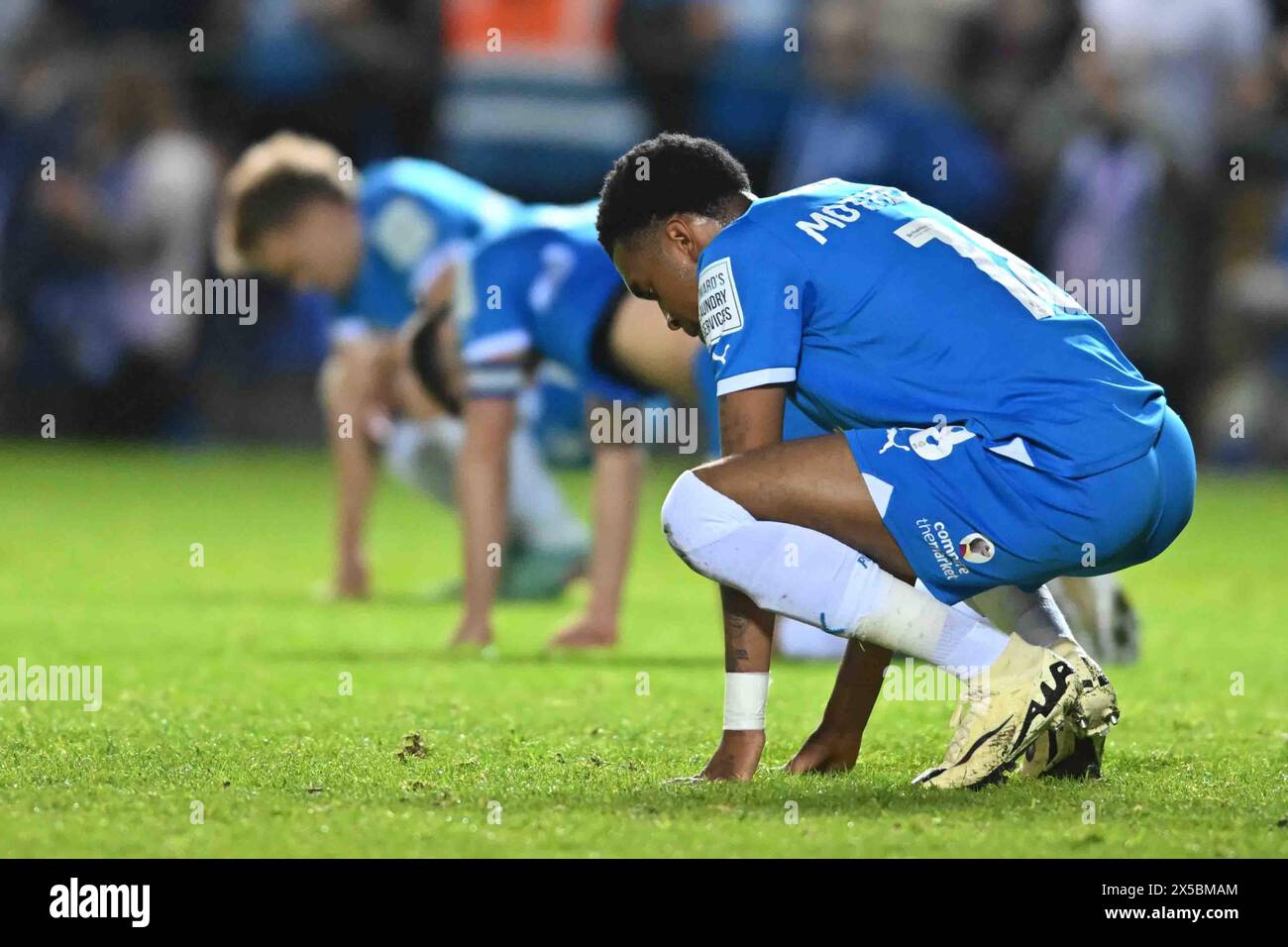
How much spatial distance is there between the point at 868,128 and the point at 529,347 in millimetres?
6145

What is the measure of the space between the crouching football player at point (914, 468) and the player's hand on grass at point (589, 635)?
254 centimetres

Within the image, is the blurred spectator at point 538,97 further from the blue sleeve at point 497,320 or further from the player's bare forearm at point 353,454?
the blue sleeve at point 497,320

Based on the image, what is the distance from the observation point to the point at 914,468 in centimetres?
420

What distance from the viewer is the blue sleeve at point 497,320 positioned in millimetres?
6699

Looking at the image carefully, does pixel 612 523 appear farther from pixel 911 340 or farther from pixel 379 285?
pixel 911 340

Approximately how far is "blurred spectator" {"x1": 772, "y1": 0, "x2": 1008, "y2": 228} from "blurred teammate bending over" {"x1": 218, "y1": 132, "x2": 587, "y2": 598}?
4.54m

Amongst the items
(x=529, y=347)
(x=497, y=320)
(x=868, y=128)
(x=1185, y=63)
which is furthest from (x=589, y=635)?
(x=1185, y=63)

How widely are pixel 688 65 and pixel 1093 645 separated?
25.0 ft

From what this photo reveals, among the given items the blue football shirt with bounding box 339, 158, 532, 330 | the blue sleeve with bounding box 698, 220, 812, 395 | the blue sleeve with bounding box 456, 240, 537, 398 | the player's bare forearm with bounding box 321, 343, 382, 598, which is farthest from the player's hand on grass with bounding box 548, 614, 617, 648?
the blue sleeve with bounding box 698, 220, 812, 395

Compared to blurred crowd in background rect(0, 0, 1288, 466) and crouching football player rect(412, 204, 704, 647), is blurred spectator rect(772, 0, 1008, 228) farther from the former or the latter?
crouching football player rect(412, 204, 704, 647)

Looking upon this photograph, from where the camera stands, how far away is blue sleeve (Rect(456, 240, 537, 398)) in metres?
6.70
